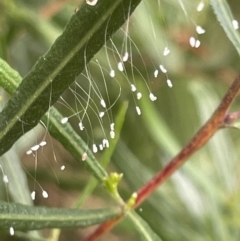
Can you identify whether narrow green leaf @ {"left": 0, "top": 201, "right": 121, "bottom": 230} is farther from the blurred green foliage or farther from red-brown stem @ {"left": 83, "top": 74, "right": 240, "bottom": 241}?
the blurred green foliage

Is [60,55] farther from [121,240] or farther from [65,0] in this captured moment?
[121,240]

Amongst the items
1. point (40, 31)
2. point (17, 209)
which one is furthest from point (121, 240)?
point (17, 209)

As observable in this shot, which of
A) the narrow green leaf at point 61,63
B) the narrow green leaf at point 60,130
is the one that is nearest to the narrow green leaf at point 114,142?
the narrow green leaf at point 60,130

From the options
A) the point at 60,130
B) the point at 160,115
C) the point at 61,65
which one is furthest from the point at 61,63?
the point at 160,115

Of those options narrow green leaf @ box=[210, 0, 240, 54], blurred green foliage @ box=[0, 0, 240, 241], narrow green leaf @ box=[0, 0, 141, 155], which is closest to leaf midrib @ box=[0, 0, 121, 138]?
narrow green leaf @ box=[0, 0, 141, 155]

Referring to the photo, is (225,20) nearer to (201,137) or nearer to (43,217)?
(201,137)

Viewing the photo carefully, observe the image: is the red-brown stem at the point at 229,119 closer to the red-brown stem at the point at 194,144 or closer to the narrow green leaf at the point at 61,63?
the red-brown stem at the point at 194,144
